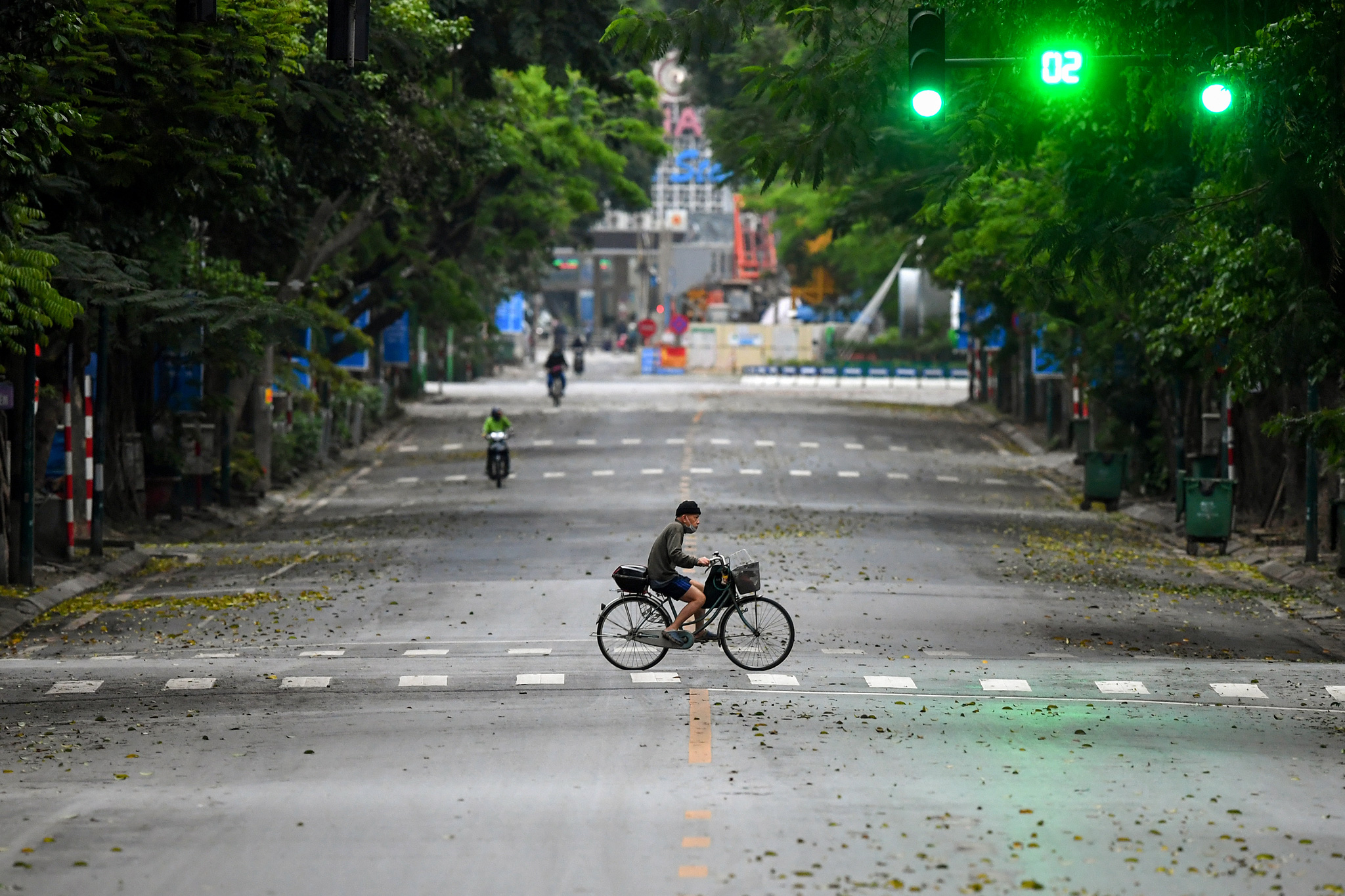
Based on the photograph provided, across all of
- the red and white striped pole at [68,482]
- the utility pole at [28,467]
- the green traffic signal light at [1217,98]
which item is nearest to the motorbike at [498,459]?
the red and white striped pole at [68,482]

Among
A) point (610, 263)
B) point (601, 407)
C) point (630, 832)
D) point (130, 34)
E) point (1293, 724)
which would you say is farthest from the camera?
point (610, 263)

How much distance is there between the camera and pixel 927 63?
1530 cm

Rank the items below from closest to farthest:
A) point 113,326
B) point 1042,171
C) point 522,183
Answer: point 113,326
point 1042,171
point 522,183

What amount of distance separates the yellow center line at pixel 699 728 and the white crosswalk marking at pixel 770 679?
626mm

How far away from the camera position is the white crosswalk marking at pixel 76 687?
15727mm

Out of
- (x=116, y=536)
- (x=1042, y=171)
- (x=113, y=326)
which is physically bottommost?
(x=116, y=536)

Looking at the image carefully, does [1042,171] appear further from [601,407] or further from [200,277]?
[601,407]

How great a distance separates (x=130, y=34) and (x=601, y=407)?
36.8m

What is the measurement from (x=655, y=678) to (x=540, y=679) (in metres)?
A: 0.92

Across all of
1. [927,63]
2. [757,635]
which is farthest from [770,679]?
[927,63]

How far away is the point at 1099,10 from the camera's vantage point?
60.6ft

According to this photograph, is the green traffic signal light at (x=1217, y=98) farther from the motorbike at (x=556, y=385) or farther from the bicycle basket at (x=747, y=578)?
the motorbike at (x=556, y=385)

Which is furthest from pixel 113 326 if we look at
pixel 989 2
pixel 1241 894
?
pixel 1241 894

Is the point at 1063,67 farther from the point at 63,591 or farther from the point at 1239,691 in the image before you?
the point at 63,591
